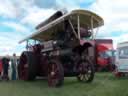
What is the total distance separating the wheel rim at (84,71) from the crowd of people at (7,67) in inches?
216

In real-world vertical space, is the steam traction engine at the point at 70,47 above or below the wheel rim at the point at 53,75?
above

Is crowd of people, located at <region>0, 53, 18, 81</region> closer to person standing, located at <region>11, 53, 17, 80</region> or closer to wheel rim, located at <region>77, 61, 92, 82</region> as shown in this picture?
person standing, located at <region>11, 53, 17, 80</region>

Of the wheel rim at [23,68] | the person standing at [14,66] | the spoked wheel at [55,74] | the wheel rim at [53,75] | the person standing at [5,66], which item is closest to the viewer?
the spoked wheel at [55,74]

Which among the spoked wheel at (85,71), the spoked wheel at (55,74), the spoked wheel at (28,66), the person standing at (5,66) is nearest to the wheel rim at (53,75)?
the spoked wheel at (55,74)

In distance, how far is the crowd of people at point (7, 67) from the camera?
16047 mm

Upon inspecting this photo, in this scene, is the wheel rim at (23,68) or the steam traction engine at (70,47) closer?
the steam traction engine at (70,47)

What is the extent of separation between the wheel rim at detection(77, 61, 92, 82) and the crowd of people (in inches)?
216

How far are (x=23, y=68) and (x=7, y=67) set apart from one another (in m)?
2.12

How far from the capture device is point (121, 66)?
16.0 metres

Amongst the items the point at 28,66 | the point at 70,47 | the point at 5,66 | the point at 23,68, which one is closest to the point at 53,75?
the point at 70,47

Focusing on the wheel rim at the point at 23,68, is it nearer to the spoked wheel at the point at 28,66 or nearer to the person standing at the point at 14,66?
the spoked wheel at the point at 28,66

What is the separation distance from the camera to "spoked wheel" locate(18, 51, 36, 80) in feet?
44.0

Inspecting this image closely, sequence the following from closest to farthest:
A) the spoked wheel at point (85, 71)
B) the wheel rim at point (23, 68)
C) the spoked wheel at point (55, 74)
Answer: the spoked wheel at point (55, 74) < the spoked wheel at point (85, 71) < the wheel rim at point (23, 68)

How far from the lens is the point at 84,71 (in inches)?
461
